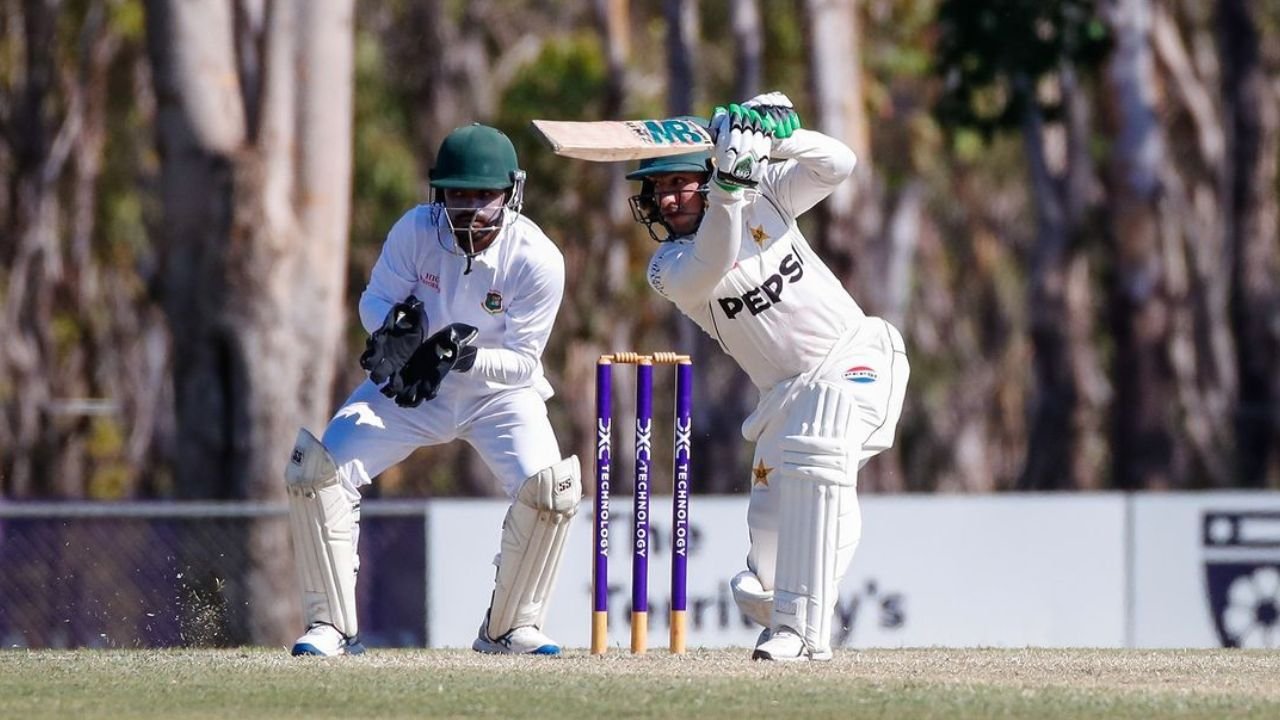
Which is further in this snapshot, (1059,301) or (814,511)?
(1059,301)

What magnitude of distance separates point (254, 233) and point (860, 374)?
7187 mm

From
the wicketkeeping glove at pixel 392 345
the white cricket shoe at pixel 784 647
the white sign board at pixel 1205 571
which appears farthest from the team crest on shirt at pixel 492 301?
the white sign board at pixel 1205 571

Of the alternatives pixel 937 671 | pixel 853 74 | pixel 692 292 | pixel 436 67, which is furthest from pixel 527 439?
pixel 436 67

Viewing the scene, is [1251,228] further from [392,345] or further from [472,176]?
[392,345]

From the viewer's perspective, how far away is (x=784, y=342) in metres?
8.56

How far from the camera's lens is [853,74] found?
22.9 meters

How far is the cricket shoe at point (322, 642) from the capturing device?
28.6 feet

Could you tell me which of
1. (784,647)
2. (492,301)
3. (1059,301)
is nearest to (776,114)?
(492,301)

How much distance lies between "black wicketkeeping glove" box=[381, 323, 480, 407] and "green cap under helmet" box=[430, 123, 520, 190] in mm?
519

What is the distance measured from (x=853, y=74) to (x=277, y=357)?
30.2ft

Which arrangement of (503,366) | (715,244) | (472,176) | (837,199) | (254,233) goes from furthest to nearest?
(837,199) < (254,233) < (503,366) < (472,176) < (715,244)

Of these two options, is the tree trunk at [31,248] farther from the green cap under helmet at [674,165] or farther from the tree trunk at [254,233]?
the green cap under helmet at [674,165]

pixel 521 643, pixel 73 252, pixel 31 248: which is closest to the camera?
pixel 521 643

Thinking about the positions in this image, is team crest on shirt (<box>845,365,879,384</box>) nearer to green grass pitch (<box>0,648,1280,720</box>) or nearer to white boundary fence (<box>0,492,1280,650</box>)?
green grass pitch (<box>0,648,1280,720</box>)
